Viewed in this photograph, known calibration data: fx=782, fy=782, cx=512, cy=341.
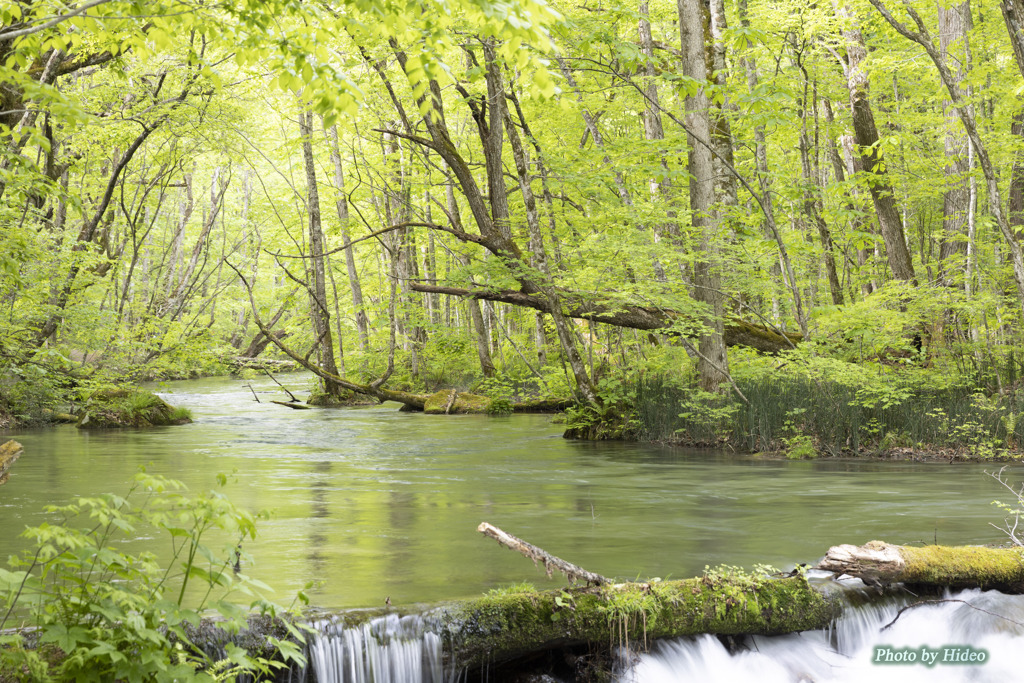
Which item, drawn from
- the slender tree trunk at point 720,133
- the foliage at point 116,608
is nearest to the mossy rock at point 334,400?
the slender tree trunk at point 720,133

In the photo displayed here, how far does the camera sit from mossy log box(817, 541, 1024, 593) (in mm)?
4473

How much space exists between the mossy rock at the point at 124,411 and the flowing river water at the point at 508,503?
189 cm

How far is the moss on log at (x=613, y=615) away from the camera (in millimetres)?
3996

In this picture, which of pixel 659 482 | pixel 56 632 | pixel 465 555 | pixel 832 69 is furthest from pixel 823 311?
pixel 56 632

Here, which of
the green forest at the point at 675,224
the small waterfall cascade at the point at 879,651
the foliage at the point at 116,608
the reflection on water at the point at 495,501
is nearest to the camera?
the foliage at the point at 116,608

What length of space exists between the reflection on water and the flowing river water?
0.08 feet

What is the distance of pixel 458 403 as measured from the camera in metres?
19.1

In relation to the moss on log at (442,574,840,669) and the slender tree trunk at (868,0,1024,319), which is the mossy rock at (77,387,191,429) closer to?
the moss on log at (442,574,840,669)

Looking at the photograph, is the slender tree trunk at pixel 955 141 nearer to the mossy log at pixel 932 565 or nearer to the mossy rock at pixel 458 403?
the mossy log at pixel 932 565

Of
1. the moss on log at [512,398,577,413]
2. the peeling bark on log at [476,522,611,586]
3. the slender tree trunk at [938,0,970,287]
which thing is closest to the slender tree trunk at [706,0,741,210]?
the slender tree trunk at [938,0,970,287]

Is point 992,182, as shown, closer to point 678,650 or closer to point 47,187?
point 678,650

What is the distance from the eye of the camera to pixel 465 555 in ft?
18.8

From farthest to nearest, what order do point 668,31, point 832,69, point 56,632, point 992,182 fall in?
point 668,31 → point 832,69 → point 992,182 → point 56,632

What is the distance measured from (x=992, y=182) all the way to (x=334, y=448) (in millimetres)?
9695
